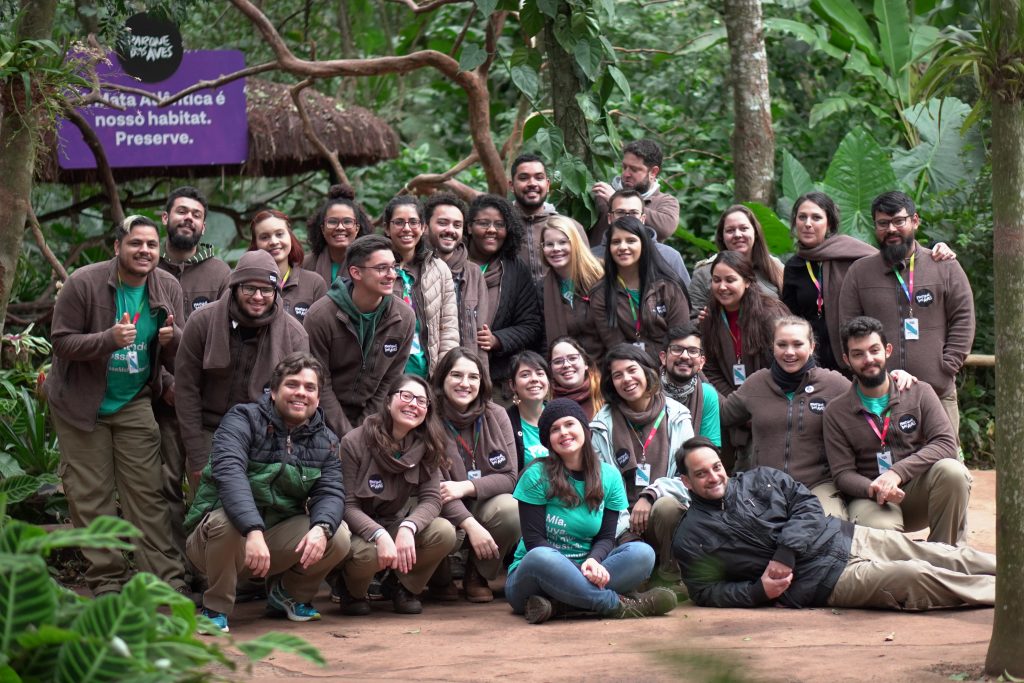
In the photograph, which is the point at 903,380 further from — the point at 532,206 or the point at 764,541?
the point at 532,206

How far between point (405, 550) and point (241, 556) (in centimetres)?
72

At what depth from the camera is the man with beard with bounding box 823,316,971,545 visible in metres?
5.84

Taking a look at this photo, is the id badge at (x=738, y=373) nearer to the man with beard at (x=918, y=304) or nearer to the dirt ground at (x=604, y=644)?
the man with beard at (x=918, y=304)

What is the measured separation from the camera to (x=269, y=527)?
5.57 m

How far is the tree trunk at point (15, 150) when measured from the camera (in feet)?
14.6

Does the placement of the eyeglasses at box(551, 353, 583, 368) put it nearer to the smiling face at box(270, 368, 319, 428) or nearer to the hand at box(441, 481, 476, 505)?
the hand at box(441, 481, 476, 505)

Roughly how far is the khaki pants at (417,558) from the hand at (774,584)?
1.42 meters

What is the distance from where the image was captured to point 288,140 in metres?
9.33

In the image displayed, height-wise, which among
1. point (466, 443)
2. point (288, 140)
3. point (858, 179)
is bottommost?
point (466, 443)

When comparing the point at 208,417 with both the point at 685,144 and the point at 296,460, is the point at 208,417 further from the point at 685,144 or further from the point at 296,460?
the point at 685,144

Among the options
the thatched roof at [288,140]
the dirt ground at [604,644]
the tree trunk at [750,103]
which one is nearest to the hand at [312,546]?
the dirt ground at [604,644]

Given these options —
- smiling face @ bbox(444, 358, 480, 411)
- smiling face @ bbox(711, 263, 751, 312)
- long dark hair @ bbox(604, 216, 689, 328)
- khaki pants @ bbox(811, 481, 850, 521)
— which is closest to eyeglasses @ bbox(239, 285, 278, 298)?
smiling face @ bbox(444, 358, 480, 411)

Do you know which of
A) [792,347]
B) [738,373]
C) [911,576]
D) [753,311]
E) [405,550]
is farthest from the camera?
[738,373]

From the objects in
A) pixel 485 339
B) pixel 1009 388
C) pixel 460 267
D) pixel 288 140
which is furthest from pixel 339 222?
pixel 1009 388
